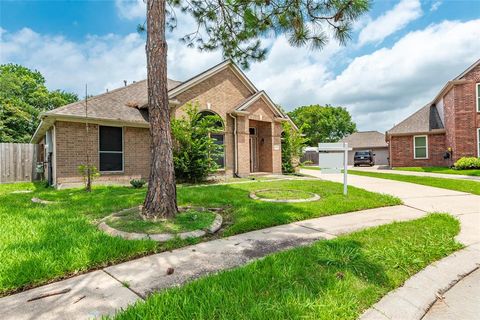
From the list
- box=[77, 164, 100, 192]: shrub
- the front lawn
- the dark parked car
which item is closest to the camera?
the front lawn

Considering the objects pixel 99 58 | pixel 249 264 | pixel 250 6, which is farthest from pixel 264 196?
pixel 99 58

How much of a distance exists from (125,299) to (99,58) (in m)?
13.5

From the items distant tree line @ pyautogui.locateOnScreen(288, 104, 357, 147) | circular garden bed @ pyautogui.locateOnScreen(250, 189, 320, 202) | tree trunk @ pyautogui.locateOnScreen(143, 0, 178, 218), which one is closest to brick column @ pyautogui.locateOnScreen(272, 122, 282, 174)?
circular garden bed @ pyautogui.locateOnScreen(250, 189, 320, 202)

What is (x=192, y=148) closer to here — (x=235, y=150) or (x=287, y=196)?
(x=235, y=150)

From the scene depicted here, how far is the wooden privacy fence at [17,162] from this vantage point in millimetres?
13539

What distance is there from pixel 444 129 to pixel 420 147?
2.05 meters

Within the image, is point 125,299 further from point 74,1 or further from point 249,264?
point 74,1

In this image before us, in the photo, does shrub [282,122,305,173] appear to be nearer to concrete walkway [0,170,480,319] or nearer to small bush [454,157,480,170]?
small bush [454,157,480,170]

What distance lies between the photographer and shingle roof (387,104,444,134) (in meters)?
20.9

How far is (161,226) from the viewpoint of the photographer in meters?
4.36

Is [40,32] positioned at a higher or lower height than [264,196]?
higher

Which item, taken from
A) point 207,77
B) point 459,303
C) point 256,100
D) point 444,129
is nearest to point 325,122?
point 444,129

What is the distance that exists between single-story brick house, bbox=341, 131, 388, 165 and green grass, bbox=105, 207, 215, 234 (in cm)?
3525

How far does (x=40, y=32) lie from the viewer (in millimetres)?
12742
